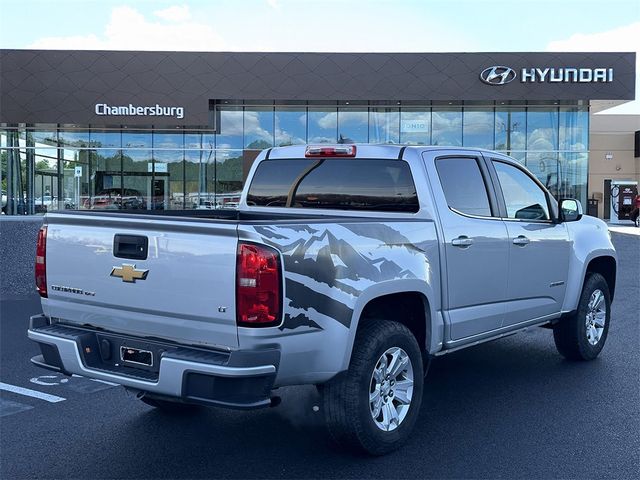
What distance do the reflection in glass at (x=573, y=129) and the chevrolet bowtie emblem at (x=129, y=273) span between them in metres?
26.8

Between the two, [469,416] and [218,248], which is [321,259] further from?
[469,416]

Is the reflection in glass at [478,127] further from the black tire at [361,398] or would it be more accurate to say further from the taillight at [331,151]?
the black tire at [361,398]

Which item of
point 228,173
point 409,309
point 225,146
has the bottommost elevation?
point 409,309

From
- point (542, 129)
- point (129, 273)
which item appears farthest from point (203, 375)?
point (542, 129)

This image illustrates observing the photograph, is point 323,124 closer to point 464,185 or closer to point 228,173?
point 228,173

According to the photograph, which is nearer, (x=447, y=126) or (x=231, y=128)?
(x=447, y=126)

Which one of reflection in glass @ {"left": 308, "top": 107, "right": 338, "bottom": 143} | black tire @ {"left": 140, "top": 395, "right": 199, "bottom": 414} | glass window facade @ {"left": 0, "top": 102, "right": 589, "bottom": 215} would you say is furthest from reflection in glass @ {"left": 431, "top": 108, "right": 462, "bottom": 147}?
black tire @ {"left": 140, "top": 395, "right": 199, "bottom": 414}

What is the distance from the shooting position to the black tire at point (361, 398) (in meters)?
4.14

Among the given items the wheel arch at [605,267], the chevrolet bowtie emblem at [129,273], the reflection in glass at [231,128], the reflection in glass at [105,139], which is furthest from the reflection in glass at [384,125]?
the chevrolet bowtie emblem at [129,273]

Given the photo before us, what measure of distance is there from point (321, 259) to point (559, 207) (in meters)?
3.39

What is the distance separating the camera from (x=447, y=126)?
28.2 meters

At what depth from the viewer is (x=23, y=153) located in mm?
29609

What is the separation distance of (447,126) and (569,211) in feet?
73.1

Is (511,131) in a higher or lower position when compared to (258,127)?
lower
